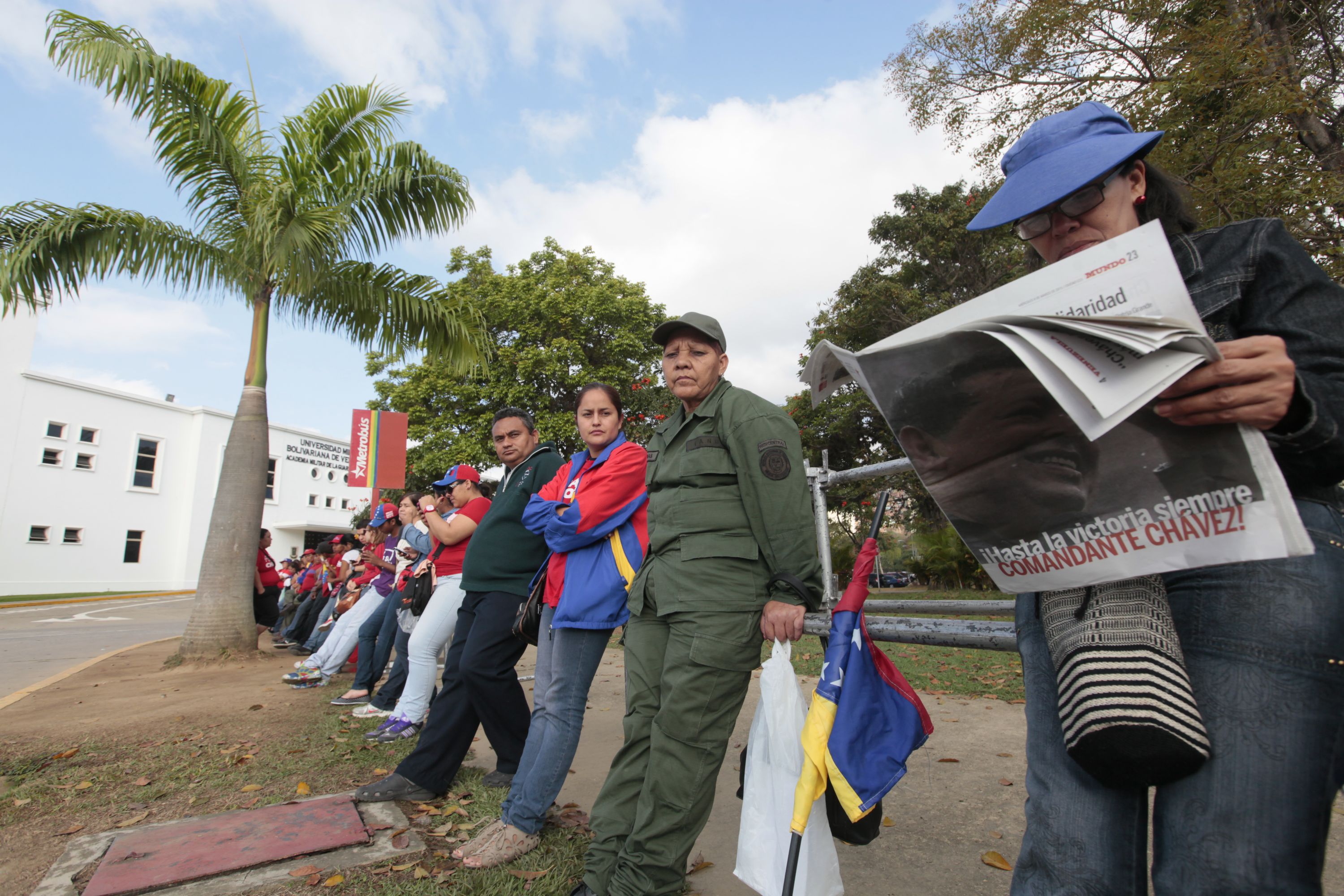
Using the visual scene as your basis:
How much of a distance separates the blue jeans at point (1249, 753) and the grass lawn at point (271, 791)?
2000 millimetres

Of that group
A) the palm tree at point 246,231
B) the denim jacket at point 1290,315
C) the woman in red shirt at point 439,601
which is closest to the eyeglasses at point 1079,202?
the denim jacket at point 1290,315

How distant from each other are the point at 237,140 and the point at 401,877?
8598mm

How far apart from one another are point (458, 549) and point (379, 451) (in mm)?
6605

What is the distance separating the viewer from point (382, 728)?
179 inches

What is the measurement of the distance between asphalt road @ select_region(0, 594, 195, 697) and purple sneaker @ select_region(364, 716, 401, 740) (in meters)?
5.03

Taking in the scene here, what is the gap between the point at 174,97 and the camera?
757 cm

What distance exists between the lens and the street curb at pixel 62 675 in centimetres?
633

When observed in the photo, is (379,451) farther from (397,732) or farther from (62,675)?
(397,732)

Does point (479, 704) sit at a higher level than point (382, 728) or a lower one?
higher

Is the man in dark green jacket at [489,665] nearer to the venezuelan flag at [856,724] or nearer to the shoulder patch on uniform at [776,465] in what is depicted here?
the shoulder patch on uniform at [776,465]

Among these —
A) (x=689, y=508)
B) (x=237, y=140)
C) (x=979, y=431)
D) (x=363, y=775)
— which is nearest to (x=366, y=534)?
(x=363, y=775)

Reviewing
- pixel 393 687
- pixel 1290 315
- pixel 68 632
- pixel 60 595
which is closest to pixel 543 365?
pixel 68 632

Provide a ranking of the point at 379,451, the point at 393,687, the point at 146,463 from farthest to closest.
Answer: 1. the point at 146,463
2. the point at 379,451
3. the point at 393,687

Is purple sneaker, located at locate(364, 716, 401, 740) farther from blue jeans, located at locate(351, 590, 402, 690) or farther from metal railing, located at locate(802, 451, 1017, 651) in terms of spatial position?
metal railing, located at locate(802, 451, 1017, 651)
